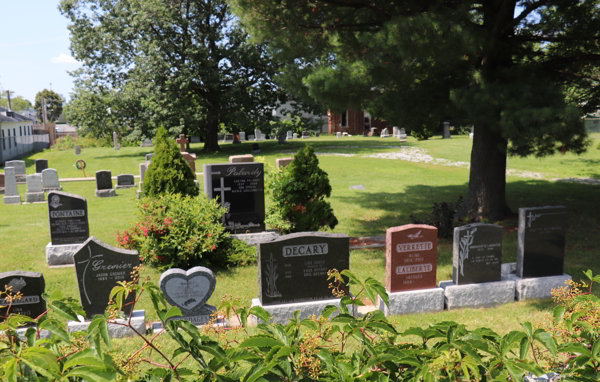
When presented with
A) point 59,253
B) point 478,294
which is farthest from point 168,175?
point 478,294

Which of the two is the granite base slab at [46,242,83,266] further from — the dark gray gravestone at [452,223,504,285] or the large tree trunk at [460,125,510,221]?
the large tree trunk at [460,125,510,221]

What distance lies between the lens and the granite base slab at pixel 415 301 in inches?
309

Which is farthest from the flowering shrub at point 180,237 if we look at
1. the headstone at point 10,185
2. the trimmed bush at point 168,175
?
the headstone at point 10,185

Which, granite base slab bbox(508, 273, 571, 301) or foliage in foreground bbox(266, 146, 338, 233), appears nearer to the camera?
granite base slab bbox(508, 273, 571, 301)

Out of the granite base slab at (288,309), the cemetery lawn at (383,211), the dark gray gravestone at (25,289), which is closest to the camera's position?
the dark gray gravestone at (25,289)

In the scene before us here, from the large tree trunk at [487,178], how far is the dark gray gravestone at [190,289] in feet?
25.4

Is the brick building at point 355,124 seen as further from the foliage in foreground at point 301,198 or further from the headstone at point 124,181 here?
the foliage in foreground at point 301,198

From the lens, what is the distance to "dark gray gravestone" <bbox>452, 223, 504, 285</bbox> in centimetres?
815

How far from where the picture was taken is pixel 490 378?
7.91 ft

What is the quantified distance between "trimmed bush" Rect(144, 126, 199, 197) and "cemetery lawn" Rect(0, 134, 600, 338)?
1.03 meters

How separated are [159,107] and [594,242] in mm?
24181

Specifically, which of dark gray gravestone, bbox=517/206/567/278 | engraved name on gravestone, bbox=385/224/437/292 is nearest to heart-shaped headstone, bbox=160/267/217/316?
engraved name on gravestone, bbox=385/224/437/292

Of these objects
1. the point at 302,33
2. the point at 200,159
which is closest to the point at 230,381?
the point at 302,33

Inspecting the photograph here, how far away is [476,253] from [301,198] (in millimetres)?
4177
